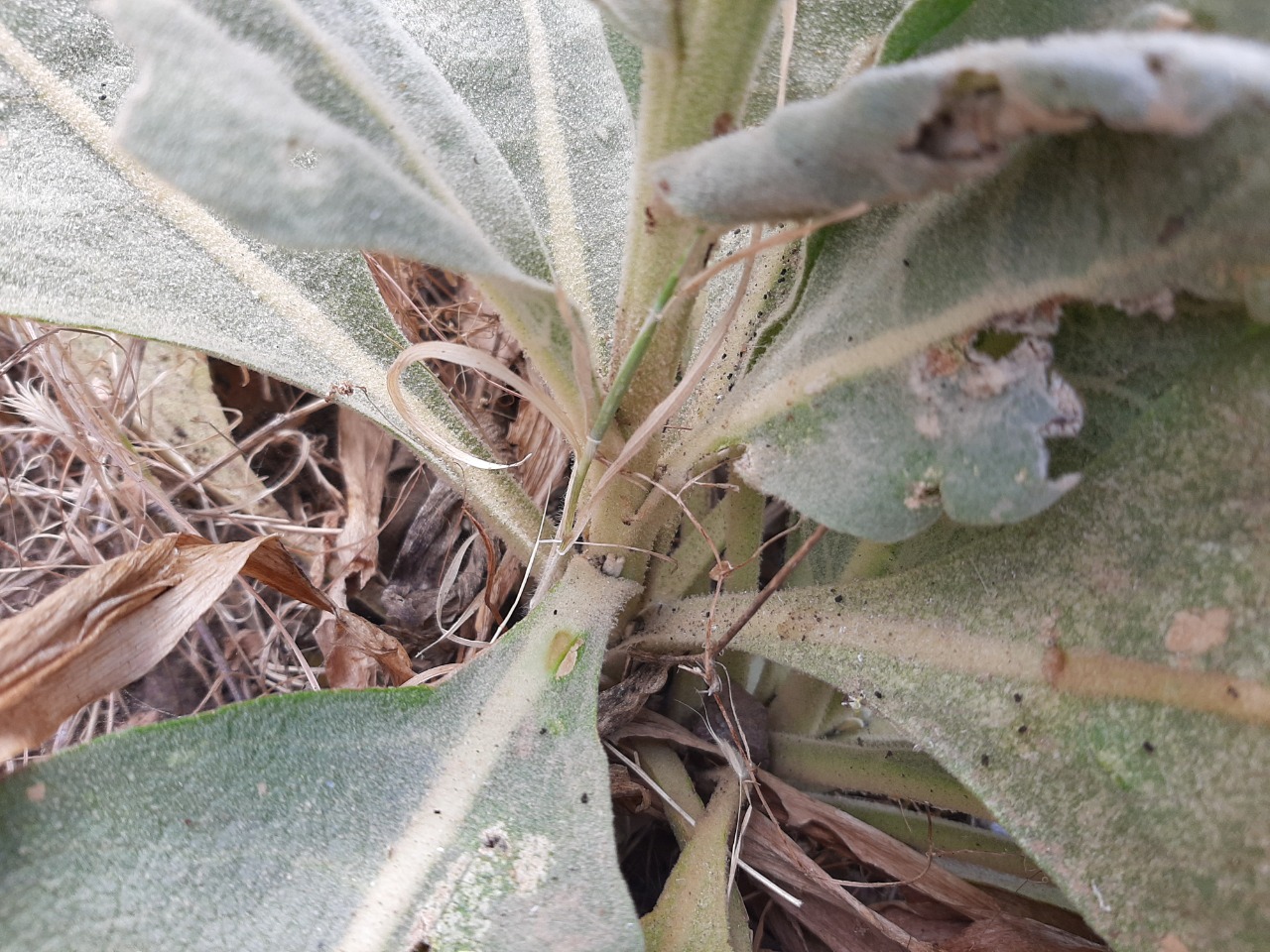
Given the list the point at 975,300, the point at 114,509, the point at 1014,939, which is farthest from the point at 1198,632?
the point at 114,509

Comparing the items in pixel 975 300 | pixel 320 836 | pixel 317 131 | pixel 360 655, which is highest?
pixel 317 131

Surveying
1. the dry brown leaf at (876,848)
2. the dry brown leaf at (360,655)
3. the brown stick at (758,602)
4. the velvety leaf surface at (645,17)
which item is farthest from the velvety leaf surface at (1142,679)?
the dry brown leaf at (360,655)

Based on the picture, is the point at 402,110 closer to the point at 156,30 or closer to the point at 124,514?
the point at 156,30

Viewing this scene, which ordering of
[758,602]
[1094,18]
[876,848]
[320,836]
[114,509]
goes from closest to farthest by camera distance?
[1094,18]
[320,836]
[758,602]
[876,848]
[114,509]

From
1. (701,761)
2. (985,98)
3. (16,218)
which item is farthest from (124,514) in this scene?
(985,98)

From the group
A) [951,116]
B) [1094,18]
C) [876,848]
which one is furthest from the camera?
[876,848]

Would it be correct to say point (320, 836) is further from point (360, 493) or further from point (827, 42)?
point (827, 42)

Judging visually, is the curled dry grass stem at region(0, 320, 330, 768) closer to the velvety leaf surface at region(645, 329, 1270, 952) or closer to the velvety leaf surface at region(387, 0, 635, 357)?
the velvety leaf surface at region(387, 0, 635, 357)
